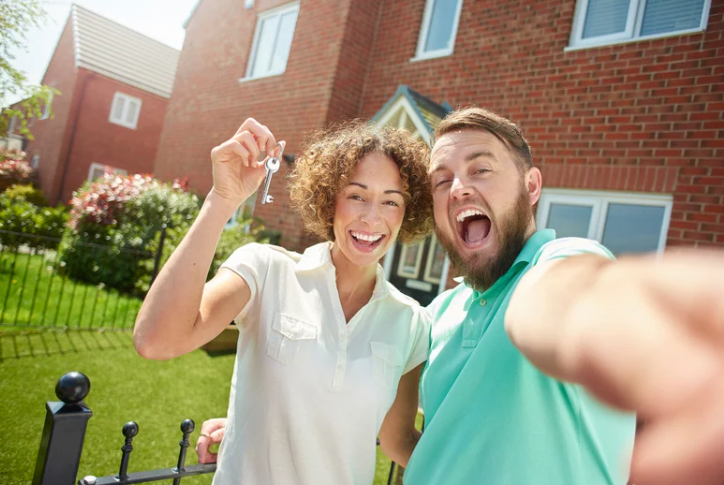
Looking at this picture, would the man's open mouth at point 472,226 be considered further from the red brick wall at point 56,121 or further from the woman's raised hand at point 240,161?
the red brick wall at point 56,121

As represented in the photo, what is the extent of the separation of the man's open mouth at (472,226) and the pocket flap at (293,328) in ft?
2.17

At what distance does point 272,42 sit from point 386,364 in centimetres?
1005

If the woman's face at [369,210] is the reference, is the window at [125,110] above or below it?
above

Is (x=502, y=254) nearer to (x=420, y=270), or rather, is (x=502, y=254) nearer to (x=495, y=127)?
(x=495, y=127)

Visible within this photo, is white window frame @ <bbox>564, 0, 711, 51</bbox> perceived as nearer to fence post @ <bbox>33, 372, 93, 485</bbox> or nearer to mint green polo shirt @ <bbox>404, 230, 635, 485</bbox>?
mint green polo shirt @ <bbox>404, 230, 635, 485</bbox>

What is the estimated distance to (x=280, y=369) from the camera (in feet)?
5.12

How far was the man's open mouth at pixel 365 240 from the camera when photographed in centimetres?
192

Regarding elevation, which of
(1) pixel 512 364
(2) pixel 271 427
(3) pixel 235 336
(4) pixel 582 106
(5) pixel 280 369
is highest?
(4) pixel 582 106

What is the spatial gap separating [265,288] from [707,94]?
5.44 metres

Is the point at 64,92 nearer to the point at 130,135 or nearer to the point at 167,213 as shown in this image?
the point at 130,135

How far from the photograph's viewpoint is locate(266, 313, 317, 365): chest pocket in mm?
1566

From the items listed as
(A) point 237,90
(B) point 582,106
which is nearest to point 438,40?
(B) point 582,106

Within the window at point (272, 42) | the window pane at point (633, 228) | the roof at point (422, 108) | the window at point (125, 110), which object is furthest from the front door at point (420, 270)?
the window at point (125, 110)

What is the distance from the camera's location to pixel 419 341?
1.87 m
